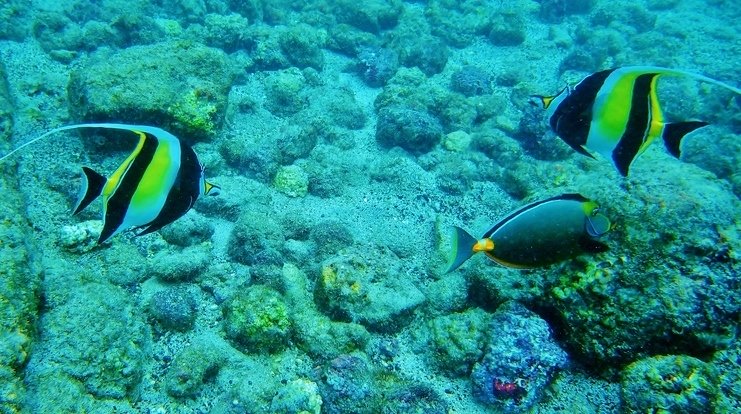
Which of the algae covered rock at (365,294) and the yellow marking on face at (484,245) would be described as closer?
the yellow marking on face at (484,245)

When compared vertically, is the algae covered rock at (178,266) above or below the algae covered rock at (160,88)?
below

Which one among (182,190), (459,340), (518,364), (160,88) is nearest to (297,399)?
(459,340)

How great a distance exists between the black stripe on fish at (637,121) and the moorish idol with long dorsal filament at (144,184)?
80.4 inches

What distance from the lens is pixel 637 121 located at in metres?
1.79

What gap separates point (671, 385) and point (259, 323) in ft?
9.92

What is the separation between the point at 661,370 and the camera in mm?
2492

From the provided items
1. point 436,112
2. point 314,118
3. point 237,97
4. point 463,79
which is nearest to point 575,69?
point 463,79

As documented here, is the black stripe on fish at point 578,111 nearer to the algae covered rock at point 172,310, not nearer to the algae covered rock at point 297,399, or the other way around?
the algae covered rock at point 297,399

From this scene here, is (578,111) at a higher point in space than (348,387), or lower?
higher

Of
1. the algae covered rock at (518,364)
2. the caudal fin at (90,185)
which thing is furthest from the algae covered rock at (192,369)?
the algae covered rock at (518,364)

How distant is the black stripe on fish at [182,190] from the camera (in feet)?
5.72

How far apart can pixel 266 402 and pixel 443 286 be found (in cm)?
190

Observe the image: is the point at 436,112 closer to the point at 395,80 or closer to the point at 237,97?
the point at 395,80

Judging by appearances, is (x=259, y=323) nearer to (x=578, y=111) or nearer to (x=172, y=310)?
(x=172, y=310)
